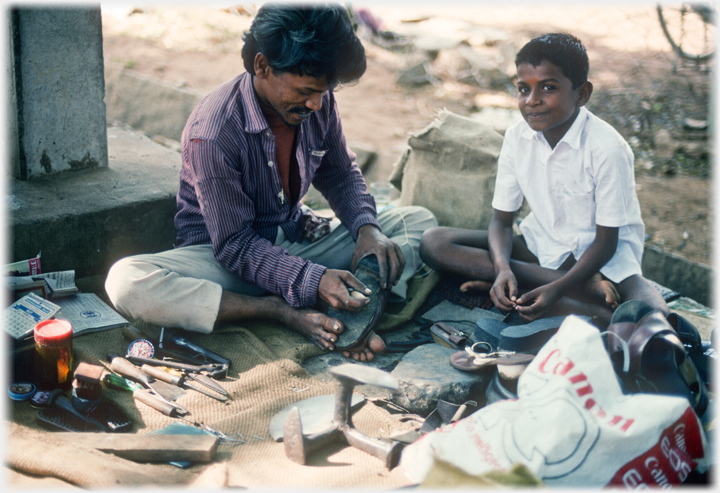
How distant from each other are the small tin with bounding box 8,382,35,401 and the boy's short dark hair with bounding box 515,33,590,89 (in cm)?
233

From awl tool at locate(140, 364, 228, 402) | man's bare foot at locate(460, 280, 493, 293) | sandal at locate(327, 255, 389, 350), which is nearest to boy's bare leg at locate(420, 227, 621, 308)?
man's bare foot at locate(460, 280, 493, 293)

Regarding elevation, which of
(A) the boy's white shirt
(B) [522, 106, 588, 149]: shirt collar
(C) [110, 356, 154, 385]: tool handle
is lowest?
(C) [110, 356, 154, 385]: tool handle

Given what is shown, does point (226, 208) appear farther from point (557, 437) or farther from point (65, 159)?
point (557, 437)

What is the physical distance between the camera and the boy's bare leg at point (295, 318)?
2535 millimetres

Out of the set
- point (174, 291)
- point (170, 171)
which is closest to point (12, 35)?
point (170, 171)

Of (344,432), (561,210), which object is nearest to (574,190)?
(561,210)

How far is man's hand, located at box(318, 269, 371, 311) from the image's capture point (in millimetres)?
2420

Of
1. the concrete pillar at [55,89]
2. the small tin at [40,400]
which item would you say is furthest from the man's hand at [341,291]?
the concrete pillar at [55,89]

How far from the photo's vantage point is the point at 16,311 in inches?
93.4

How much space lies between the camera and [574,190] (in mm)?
2660

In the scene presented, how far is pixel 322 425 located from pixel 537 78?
1650 millimetres

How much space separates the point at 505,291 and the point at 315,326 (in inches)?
34.8

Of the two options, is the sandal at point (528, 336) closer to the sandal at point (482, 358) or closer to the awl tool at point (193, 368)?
the sandal at point (482, 358)

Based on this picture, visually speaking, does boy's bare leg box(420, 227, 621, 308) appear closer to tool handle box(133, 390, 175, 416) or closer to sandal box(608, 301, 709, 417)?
sandal box(608, 301, 709, 417)
